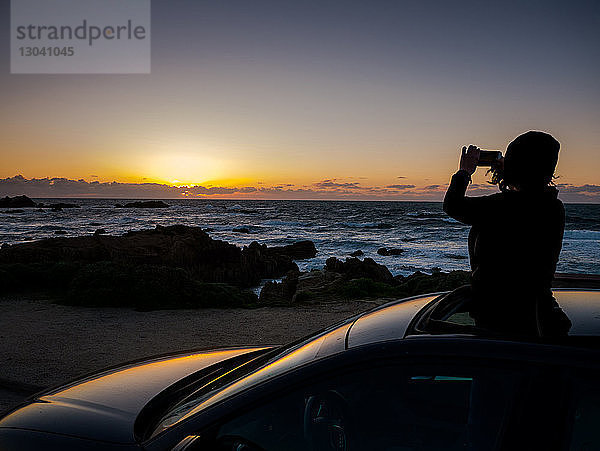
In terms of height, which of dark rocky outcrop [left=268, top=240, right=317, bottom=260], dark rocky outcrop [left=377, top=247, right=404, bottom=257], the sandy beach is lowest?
dark rocky outcrop [left=377, top=247, right=404, bottom=257]

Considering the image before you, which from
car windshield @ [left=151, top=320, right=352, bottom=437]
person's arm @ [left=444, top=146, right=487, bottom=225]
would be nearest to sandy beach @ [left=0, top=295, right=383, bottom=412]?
car windshield @ [left=151, top=320, right=352, bottom=437]

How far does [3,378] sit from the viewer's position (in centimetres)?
516

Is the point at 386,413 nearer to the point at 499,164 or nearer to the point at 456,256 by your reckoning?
the point at 499,164

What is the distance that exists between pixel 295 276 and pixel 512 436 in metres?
13.4

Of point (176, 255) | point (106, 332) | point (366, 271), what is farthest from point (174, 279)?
point (366, 271)

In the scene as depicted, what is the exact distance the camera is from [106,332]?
729cm

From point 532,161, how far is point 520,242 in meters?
0.43

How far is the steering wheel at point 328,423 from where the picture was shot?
1.91m

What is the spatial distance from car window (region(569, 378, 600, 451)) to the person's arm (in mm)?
894

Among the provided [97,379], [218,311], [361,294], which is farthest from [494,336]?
[361,294]

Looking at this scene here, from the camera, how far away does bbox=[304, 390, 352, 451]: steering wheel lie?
1.91 m

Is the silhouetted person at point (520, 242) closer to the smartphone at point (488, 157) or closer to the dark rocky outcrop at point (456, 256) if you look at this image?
the smartphone at point (488, 157)

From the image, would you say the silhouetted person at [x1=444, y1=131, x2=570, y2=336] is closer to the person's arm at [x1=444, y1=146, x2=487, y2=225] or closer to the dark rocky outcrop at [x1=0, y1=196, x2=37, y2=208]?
the person's arm at [x1=444, y1=146, x2=487, y2=225]

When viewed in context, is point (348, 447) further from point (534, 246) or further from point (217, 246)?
point (217, 246)
